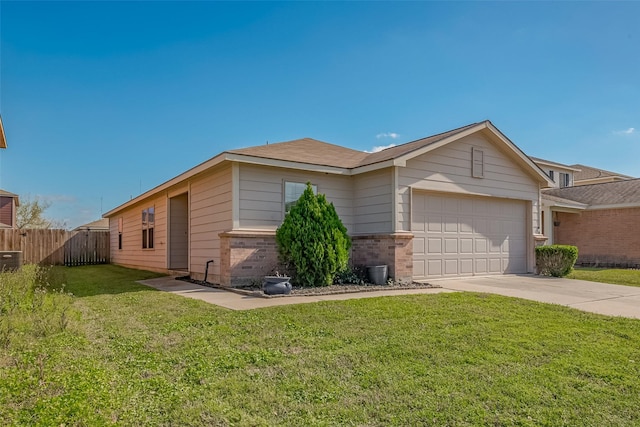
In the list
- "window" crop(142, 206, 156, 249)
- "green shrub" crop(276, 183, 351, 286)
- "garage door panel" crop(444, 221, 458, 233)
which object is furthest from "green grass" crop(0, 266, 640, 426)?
"window" crop(142, 206, 156, 249)

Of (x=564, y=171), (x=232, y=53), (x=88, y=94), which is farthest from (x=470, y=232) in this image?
(x=564, y=171)

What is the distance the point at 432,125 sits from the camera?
16.5 metres

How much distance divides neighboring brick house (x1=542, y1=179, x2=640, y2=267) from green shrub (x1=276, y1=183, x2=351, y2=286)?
1277 cm

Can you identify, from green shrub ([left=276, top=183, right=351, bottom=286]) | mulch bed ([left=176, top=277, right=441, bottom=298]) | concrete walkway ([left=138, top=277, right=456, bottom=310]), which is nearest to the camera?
concrete walkway ([left=138, top=277, right=456, bottom=310])

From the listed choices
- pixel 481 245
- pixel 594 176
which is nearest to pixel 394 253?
pixel 481 245

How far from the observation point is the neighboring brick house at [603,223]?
1747 centimetres

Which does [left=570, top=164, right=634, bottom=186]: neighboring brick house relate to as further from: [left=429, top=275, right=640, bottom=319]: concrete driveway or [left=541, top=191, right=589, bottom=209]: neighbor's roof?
[left=429, top=275, right=640, bottom=319]: concrete driveway

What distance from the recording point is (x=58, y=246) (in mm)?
20438

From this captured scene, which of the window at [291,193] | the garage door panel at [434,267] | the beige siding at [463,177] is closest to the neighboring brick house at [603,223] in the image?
the beige siding at [463,177]

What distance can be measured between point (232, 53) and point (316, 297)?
25.3 ft

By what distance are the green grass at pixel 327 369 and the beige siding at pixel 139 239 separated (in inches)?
345

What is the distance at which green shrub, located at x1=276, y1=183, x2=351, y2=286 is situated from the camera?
898cm

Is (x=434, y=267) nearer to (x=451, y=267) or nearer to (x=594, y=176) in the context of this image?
(x=451, y=267)

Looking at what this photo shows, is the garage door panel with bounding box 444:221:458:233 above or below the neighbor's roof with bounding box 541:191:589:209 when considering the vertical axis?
below
